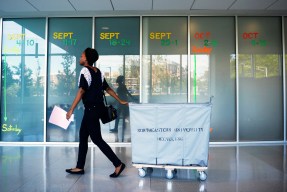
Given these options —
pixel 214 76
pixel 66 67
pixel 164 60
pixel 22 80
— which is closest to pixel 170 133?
pixel 164 60

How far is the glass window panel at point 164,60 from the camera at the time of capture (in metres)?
6.52

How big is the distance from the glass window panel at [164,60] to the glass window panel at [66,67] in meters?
1.38

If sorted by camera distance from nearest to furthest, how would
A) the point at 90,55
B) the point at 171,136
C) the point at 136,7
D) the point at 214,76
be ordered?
the point at 171,136
the point at 90,55
the point at 136,7
the point at 214,76

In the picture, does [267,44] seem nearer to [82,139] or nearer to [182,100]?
[182,100]

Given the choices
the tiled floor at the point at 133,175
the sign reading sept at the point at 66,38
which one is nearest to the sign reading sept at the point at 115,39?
the sign reading sept at the point at 66,38

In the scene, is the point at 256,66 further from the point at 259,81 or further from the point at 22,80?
the point at 22,80

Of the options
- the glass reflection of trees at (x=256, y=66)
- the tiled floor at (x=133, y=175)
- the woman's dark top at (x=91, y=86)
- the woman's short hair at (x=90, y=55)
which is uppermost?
the glass reflection of trees at (x=256, y=66)

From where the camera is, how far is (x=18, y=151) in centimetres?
575

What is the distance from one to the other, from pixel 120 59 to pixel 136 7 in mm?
1200

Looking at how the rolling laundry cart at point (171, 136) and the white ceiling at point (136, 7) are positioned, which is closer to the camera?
the rolling laundry cart at point (171, 136)

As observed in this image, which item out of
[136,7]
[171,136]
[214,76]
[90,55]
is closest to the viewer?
[171,136]

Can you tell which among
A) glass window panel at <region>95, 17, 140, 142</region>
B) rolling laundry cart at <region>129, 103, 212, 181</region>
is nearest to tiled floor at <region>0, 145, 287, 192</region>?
rolling laundry cart at <region>129, 103, 212, 181</region>

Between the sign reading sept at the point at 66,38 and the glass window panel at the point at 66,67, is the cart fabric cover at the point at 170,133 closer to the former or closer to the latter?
the glass window panel at the point at 66,67

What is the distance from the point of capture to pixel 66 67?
6.57m
